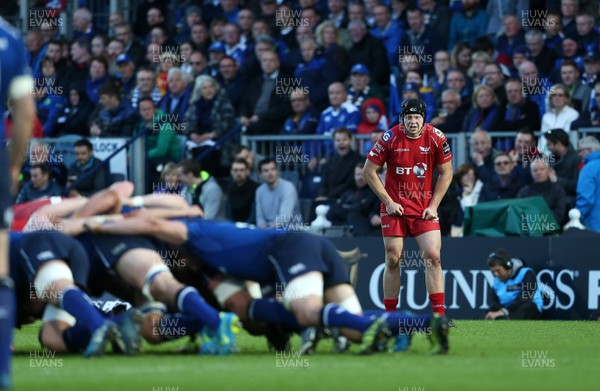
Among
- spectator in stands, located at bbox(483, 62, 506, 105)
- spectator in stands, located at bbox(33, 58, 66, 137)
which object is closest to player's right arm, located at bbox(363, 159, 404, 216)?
spectator in stands, located at bbox(483, 62, 506, 105)

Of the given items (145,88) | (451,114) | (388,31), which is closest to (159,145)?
(145,88)

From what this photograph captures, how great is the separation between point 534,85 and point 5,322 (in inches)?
487

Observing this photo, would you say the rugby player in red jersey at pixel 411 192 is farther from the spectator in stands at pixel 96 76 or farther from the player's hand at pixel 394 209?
the spectator in stands at pixel 96 76

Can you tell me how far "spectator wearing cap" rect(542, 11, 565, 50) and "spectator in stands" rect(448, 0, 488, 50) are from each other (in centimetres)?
127

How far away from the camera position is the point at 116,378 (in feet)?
27.7

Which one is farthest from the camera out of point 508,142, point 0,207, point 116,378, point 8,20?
point 8,20

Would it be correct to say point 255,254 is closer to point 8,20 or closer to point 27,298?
point 27,298

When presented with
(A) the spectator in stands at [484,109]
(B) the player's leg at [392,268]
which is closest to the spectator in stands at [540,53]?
(A) the spectator in stands at [484,109]

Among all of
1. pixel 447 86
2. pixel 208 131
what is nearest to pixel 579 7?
pixel 447 86

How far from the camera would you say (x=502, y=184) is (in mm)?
17500

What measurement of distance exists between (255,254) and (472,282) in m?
7.31

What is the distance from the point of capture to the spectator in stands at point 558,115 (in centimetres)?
1742

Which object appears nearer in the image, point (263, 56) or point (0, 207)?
point (0, 207)

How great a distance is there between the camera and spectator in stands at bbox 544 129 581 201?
17.1m
